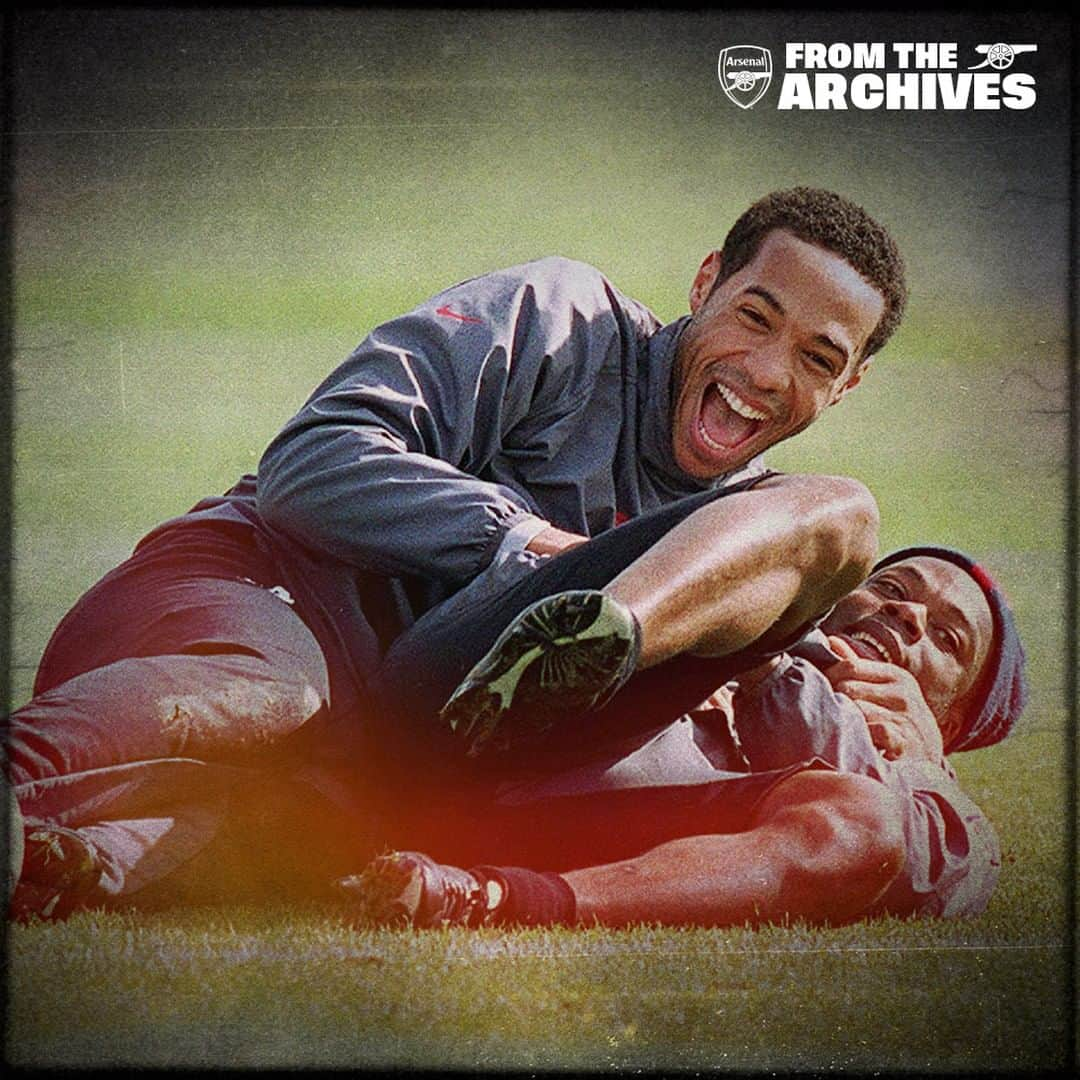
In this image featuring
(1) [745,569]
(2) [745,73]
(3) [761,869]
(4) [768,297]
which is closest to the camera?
(1) [745,569]

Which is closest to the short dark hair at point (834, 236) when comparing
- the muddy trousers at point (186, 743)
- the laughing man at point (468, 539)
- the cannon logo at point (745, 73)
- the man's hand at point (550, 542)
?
the laughing man at point (468, 539)

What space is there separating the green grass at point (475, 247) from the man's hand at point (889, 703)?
0.37ft

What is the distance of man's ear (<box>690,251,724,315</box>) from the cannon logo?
13.3 inches

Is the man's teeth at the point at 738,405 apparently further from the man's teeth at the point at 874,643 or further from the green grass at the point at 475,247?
the man's teeth at the point at 874,643

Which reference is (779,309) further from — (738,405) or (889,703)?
(889,703)

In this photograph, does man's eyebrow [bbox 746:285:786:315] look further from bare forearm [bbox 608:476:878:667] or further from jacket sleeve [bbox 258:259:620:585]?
bare forearm [bbox 608:476:878:667]

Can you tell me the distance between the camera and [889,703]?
3.70 meters

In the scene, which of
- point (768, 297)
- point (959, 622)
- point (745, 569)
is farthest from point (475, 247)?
point (959, 622)

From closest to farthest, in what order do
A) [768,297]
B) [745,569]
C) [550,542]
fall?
[745,569] < [550,542] < [768,297]

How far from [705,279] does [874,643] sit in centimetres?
87

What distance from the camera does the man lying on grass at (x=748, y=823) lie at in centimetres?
355

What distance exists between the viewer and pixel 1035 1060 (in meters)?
3.77

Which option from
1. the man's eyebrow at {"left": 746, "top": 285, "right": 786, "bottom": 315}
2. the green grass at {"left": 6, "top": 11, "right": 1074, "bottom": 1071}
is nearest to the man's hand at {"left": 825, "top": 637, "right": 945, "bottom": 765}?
the green grass at {"left": 6, "top": 11, "right": 1074, "bottom": 1071}

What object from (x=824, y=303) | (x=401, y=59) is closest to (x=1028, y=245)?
(x=824, y=303)
